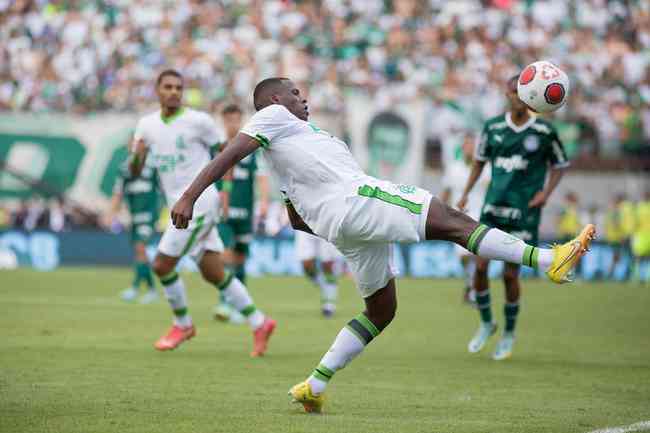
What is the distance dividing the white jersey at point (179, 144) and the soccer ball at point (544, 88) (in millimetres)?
3401

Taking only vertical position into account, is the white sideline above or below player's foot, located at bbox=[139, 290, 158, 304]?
above

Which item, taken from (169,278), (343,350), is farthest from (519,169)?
(343,350)

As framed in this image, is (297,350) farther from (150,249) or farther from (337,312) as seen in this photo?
(150,249)

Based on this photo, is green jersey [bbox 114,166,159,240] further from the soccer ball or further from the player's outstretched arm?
the player's outstretched arm

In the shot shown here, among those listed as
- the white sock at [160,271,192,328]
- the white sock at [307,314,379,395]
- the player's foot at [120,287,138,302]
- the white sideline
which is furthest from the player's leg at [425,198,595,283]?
the player's foot at [120,287,138,302]

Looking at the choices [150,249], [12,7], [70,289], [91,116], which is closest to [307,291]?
[70,289]

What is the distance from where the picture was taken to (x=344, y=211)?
749cm

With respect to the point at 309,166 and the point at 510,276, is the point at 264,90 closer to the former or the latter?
the point at 309,166

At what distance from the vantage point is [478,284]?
11953 mm

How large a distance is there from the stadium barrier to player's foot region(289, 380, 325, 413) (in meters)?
18.4

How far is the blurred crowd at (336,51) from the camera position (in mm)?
28656

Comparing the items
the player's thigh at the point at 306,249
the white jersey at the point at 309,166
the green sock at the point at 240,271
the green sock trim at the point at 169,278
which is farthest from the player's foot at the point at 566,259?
the player's thigh at the point at 306,249

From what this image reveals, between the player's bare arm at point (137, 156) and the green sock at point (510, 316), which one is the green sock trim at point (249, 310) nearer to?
the player's bare arm at point (137, 156)

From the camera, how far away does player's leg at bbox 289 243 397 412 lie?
25.5 feet
